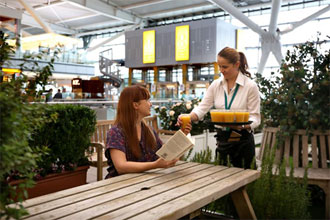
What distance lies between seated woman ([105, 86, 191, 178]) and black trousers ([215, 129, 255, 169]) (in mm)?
609

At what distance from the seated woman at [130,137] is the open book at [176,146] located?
13 cm

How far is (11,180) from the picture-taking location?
2838 mm

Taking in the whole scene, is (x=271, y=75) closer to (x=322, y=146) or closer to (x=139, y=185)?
(x=322, y=146)

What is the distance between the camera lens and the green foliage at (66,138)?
10.3 ft

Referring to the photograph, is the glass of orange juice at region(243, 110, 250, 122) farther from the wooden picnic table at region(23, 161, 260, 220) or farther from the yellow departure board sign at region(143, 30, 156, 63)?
the yellow departure board sign at region(143, 30, 156, 63)

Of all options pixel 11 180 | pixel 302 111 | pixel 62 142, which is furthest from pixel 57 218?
pixel 302 111

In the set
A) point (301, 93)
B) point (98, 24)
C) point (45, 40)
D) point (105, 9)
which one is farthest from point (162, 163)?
point (98, 24)

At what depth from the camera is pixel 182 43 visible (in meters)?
19.0

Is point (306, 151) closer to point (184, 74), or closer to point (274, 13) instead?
point (274, 13)

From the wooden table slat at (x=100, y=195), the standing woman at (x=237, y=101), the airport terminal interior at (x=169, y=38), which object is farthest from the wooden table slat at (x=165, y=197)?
the airport terminal interior at (x=169, y=38)

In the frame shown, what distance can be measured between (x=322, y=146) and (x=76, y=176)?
2.55 m

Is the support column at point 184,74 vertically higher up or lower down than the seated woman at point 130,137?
higher up

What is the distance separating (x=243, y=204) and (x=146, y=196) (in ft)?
3.13

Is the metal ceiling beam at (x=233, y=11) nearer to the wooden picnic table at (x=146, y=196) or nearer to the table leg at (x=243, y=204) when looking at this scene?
the table leg at (x=243, y=204)
